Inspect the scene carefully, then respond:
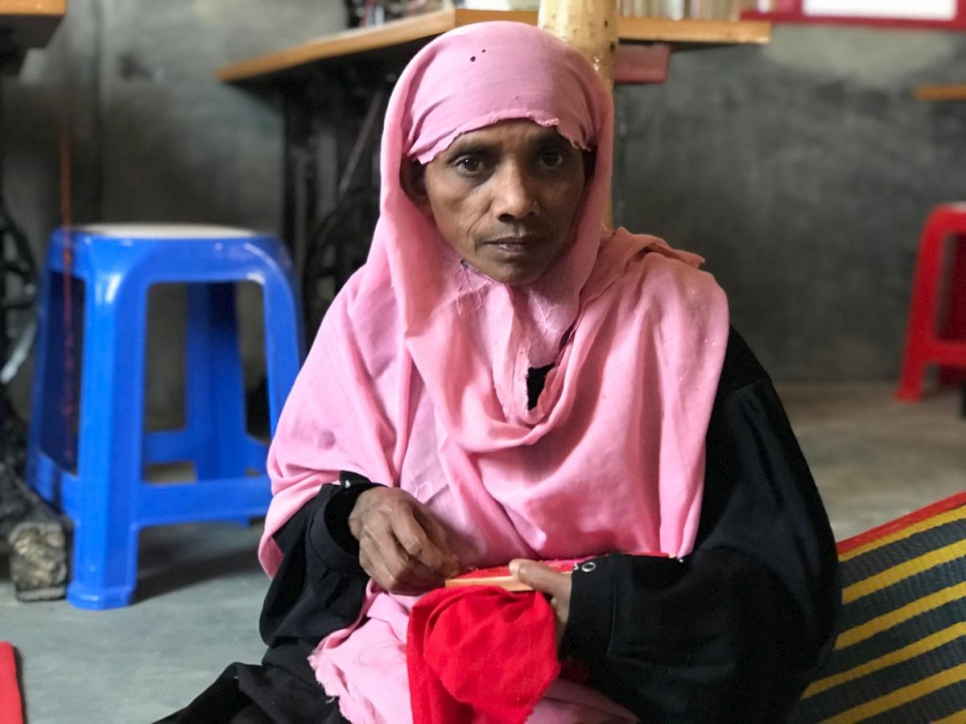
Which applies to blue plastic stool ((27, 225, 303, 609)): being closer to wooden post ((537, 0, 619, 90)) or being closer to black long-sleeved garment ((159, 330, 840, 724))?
wooden post ((537, 0, 619, 90))

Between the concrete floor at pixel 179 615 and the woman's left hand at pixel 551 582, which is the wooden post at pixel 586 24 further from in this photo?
the concrete floor at pixel 179 615

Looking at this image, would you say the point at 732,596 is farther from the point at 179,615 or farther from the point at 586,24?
the point at 179,615

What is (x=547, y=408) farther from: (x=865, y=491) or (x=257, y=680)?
(x=865, y=491)

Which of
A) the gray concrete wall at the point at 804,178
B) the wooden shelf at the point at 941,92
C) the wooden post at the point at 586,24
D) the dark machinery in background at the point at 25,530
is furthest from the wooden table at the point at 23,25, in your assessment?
the wooden shelf at the point at 941,92

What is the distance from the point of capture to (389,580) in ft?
3.90

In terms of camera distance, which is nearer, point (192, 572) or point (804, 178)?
point (192, 572)

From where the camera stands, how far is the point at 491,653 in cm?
108

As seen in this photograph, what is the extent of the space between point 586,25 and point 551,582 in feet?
3.12

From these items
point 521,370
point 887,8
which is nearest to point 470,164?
point 521,370

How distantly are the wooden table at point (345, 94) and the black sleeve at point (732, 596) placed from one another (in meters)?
0.95

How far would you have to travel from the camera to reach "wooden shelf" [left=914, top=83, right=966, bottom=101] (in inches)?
168

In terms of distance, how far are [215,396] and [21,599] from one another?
664 mm

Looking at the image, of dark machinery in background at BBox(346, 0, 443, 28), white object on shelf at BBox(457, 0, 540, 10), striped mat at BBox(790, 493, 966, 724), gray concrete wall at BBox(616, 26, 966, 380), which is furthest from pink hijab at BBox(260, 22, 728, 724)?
gray concrete wall at BBox(616, 26, 966, 380)

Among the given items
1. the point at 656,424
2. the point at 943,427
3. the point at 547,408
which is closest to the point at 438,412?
the point at 547,408
